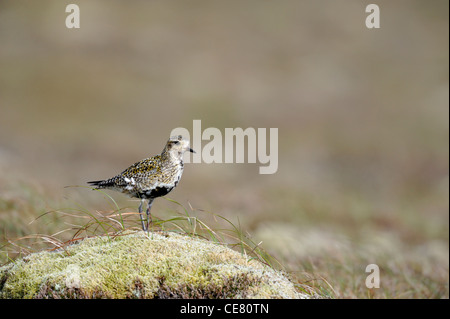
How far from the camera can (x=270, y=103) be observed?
1202 inches

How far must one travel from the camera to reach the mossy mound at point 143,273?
3.19 metres

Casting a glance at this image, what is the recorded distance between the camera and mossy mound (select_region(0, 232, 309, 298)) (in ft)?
10.5

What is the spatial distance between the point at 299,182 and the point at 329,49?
18819 millimetres

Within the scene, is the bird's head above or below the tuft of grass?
above

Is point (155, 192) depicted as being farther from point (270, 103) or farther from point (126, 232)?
point (270, 103)

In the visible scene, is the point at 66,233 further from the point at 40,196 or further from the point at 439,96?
the point at 439,96

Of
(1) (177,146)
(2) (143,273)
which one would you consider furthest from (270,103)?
(2) (143,273)

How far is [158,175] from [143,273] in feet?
2.89

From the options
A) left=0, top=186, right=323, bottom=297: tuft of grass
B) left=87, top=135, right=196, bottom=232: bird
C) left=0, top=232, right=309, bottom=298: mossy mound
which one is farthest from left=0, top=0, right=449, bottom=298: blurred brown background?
left=0, top=232, right=309, bottom=298: mossy mound

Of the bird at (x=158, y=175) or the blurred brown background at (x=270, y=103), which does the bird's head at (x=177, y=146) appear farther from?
the blurred brown background at (x=270, y=103)

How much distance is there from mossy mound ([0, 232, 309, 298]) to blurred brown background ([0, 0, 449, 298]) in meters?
5.59

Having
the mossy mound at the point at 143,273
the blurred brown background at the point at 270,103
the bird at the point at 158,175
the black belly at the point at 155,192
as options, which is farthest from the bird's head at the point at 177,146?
the blurred brown background at the point at 270,103

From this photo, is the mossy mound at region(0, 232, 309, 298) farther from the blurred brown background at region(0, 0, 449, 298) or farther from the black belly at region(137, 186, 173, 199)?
the blurred brown background at region(0, 0, 449, 298)

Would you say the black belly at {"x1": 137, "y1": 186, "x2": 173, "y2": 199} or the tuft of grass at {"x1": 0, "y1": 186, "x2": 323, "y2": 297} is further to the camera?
the black belly at {"x1": 137, "y1": 186, "x2": 173, "y2": 199}
